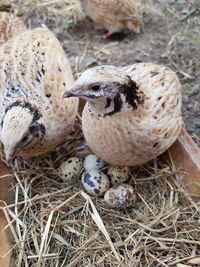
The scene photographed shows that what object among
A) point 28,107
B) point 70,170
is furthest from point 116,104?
point 70,170

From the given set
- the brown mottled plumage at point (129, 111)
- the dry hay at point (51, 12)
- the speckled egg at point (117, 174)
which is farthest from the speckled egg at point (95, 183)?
the dry hay at point (51, 12)

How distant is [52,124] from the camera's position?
2604mm

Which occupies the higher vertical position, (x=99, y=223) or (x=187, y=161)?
(x=187, y=161)

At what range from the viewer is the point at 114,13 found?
4.19 metres

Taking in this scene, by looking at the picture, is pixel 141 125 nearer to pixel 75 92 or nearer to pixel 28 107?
pixel 75 92

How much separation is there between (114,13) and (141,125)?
212 cm

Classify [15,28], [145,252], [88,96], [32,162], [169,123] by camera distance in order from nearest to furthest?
1. [88,96]
2. [145,252]
3. [169,123]
4. [32,162]
5. [15,28]

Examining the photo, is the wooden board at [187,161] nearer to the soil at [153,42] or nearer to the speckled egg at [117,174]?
the speckled egg at [117,174]

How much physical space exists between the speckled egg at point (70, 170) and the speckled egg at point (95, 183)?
0.09 metres

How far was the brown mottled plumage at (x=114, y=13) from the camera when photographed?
412 cm

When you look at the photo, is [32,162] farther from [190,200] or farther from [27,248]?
[190,200]

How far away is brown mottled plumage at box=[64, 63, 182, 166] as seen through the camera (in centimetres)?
216

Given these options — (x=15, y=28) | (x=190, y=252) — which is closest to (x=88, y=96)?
(x=190, y=252)

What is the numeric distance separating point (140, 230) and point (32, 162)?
36.3 inches
